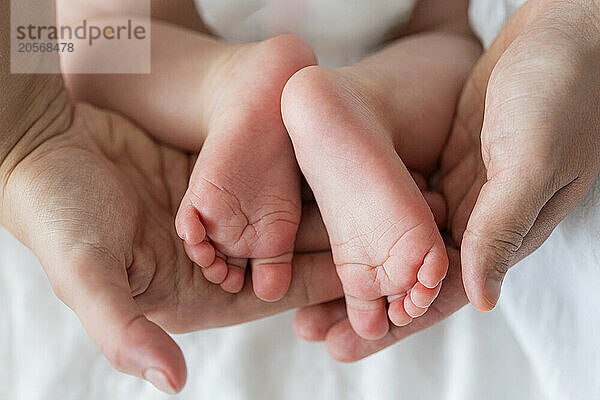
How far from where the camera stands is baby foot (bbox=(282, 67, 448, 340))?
643 millimetres

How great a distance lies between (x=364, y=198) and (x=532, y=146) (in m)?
0.16

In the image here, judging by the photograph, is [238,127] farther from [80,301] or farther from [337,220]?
[80,301]

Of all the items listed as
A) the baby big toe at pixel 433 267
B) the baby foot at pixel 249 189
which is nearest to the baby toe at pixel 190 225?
the baby foot at pixel 249 189

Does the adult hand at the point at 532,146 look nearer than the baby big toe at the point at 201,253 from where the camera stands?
Yes

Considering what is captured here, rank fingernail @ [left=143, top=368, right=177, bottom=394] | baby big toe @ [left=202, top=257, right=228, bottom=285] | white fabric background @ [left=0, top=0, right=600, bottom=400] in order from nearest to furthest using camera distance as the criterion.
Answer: fingernail @ [left=143, top=368, right=177, bottom=394] < baby big toe @ [left=202, top=257, right=228, bottom=285] < white fabric background @ [left=0, top=0, right=600, bottom=400]

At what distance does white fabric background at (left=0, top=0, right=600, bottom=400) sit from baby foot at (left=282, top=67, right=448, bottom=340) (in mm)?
230

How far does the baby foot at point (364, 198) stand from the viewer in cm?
64

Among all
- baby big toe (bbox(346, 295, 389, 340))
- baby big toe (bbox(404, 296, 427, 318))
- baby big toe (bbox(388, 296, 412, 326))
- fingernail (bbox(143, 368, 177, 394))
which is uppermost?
fingernail (bbox(143, 368, 177, 394))

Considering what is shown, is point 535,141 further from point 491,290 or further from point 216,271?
point 216,271

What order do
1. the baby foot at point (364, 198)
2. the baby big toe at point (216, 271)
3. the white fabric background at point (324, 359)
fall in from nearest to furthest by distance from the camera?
the baby foot at point (364, 198) < the baby big toe at point (216, 271) < the white fabric background at point (324, 359)

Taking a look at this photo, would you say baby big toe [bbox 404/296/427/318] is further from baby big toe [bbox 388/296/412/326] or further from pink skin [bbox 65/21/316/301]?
pink skin [bbox 65/21/316/301]
